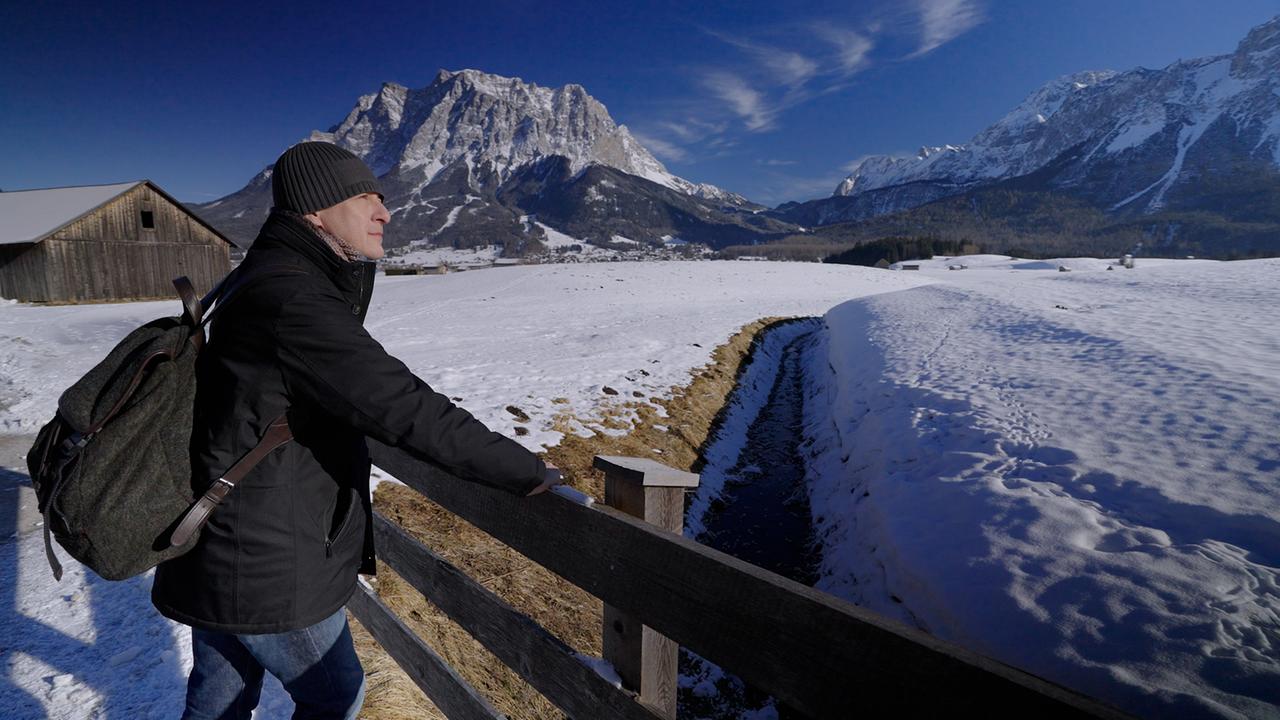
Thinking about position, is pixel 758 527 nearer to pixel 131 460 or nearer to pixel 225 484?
pixel 225 484

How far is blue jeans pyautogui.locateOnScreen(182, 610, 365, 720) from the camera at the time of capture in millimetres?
2174

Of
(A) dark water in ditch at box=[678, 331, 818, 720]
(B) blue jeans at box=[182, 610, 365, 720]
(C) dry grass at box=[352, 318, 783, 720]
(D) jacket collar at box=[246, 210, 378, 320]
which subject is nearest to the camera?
(D) jacket collar at box=[246, 210, 378, 320]

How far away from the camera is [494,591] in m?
6.09

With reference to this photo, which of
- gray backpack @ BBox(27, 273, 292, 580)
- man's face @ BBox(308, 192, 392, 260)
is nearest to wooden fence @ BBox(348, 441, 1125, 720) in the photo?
gray backpack @ BBox(27, 273, 292, 580)

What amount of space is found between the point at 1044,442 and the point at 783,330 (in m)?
20.1

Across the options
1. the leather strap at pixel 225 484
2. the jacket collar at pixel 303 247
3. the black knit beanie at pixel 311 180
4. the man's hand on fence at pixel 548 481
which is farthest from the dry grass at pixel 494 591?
the black knit beanie at pixel 311 180

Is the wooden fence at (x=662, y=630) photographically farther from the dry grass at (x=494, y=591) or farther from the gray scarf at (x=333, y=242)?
the gray scarf at (x=333, y=242)

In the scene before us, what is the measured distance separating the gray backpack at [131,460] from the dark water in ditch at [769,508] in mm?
7217

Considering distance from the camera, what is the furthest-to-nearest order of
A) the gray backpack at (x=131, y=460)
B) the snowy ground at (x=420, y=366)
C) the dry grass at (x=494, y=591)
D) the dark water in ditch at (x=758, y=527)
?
the dark water in ditch at (x=758, y=527) < the dry grass at (x=494, y=591) < the snowy ground at (x=420, y=366) < the gray backpack at (x=131, y=460)

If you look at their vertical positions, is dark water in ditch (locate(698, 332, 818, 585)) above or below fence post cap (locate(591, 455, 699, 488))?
below

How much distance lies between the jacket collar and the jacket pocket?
80 centimetres

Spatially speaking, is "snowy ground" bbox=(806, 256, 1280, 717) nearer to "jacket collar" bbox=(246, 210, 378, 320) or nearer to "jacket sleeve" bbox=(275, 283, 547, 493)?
"jacket sleeve" bbox=(275, 283, 547, 493)

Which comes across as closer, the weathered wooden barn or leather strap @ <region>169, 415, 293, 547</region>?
leather strap @ <region>169, 415, 293, 547</region>

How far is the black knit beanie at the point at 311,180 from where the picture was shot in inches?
84.1
